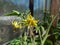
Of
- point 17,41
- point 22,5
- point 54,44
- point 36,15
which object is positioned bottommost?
point 54,44

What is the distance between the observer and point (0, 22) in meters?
1.50

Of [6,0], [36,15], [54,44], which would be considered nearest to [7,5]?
[6,0]

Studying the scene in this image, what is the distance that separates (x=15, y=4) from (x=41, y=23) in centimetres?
39

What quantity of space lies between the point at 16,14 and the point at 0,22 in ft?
0.82

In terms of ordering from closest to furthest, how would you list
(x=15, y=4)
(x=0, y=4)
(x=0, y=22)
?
1. (x=0, y=22)
2. (x=0, y=4)
3. (x=15, y=4)

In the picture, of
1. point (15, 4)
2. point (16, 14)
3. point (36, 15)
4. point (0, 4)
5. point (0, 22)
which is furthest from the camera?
point (36, 15)

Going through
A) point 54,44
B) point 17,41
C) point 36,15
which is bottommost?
point 54,44

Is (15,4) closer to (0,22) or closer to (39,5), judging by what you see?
(39,5)

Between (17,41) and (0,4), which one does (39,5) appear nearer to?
(0,4)

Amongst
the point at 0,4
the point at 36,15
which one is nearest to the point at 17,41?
the point at 0,4

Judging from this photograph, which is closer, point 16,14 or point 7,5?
point 16,14

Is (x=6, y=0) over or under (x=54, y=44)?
over

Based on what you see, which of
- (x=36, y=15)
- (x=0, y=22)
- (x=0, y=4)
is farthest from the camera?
(x=36, y=15)

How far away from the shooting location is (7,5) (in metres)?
1.93
